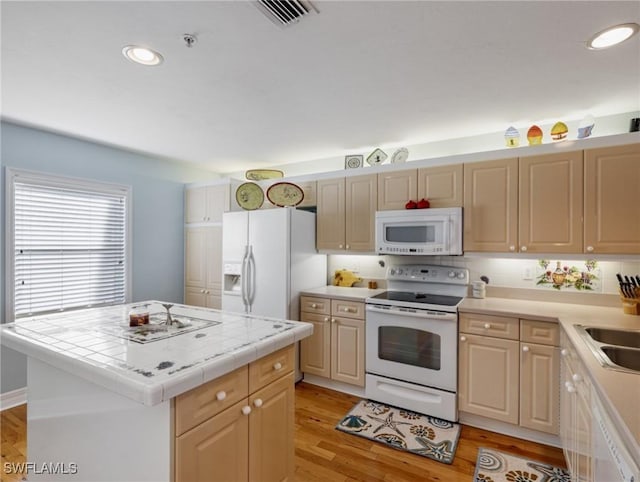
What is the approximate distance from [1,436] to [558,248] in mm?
4401

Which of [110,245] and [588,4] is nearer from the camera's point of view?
[588,4]

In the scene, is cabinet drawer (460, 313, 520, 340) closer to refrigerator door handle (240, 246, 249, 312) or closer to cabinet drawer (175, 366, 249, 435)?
cabinet drawer (175, 366, 249, 435)

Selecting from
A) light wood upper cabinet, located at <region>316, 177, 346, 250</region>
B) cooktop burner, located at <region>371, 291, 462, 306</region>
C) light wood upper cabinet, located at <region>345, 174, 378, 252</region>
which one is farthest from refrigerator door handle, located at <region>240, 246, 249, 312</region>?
cooktop burner, located at <region>371, 291, 462, 306</region>

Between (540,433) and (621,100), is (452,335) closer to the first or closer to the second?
(540,433)

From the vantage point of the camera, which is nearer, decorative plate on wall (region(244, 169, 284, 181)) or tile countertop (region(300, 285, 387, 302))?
tile countertop (region(300, 285, 387, 302))

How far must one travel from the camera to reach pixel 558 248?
2422 mm

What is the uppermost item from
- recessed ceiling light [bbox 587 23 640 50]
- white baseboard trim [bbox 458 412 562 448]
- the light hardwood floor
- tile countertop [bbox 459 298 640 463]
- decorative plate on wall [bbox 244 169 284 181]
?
recessed ceiling light [bbox 587 23 640 50]

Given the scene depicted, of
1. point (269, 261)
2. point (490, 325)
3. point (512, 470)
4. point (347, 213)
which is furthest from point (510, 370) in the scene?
point (269, 261)

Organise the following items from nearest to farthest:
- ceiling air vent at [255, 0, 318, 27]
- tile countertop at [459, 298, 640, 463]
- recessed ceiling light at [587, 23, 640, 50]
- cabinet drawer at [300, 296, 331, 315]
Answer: tile countertop at [459, 298, 640, 463]
ceiling air vent at [255, 0, 318, 27]
recessed ceiling light at [587, 23, 640, 50]
cabinet drawer at [300, 296, 331, 315]

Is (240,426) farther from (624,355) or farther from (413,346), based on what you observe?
(624,355)

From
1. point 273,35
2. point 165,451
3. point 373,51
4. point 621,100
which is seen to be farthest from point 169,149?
point 621,100

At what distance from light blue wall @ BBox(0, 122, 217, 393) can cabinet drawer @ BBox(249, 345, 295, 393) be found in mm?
2809

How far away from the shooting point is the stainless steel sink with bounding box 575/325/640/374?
4.67ft

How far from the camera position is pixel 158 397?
1032 millimetres
